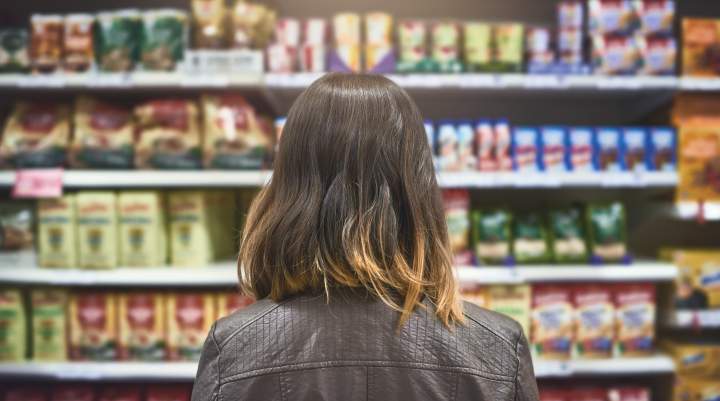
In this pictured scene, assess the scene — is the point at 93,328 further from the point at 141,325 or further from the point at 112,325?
the point at 141,325

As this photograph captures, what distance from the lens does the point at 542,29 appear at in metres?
2.18

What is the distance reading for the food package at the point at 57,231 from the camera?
2139 mm

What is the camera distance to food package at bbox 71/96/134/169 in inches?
84.6

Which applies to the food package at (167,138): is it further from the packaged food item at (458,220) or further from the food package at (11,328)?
the packaged food item at (458,220)

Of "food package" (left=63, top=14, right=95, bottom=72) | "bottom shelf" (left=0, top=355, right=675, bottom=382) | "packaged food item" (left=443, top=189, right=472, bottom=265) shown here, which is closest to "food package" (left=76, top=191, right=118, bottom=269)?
"bottom shelf" (left=0, top=355, right=675, bottom=382)

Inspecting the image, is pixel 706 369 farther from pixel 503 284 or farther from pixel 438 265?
pixel 438 265

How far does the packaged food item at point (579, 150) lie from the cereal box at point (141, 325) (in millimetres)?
1820

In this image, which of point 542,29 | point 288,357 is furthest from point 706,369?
point 288,357

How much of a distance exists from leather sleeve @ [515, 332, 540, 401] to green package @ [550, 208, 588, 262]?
1.50 meters

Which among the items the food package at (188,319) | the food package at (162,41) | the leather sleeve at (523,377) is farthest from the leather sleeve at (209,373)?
the food package at (162,41)

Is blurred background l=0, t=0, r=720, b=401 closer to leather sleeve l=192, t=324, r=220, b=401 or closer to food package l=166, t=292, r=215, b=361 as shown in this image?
food package l=166, t=292, r=215, b=361

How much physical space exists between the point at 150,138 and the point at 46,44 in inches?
23.1

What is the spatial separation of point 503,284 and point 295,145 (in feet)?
5.22

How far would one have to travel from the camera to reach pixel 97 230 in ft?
7.00
